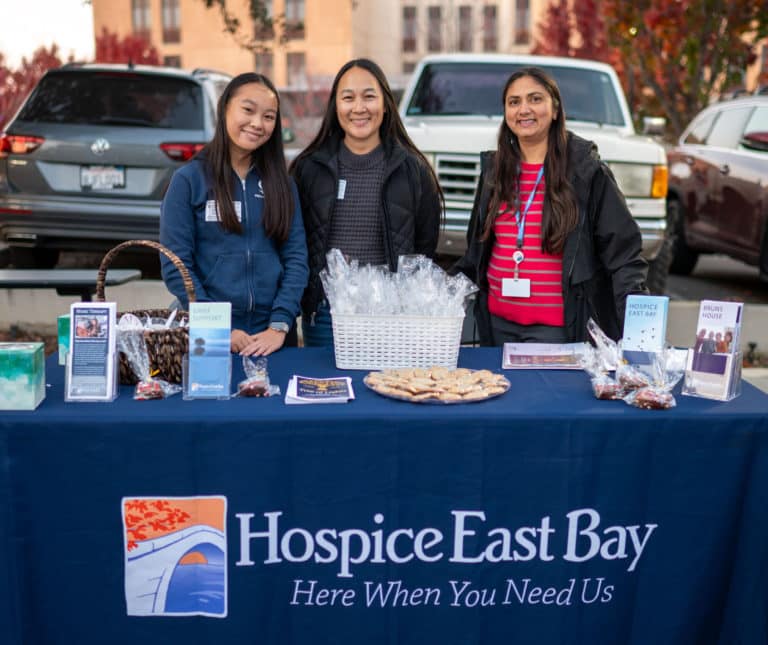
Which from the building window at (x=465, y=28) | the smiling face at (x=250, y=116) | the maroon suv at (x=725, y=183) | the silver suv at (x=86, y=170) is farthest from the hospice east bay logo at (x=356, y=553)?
the building window at (x=465, y=28)

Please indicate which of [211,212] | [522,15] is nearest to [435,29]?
A: [522,15]

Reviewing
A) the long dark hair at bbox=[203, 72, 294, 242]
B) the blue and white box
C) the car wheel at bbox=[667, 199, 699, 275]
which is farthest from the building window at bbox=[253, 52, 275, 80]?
the blue and white box

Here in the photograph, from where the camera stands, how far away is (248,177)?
338 cm

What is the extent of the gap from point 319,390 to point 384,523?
1.41 feet

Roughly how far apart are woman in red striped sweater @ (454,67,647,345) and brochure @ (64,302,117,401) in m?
1.51

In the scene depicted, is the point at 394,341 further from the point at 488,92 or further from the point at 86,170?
the point at 488,92

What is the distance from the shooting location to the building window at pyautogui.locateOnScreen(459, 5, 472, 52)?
36062 millimetres

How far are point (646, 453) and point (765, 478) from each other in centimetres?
35

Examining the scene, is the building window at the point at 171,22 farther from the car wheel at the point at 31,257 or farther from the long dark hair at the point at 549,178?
the long dark hair at the point at 549,178

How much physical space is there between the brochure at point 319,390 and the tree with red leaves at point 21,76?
632 inches

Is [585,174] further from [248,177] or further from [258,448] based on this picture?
[258,448]

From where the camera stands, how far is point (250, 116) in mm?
3248

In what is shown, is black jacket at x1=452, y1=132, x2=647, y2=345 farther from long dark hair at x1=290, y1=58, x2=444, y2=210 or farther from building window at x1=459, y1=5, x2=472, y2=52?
building window at x1=459, y1=5, x2=472, y2=52

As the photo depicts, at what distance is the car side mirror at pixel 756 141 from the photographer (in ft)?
24.9
